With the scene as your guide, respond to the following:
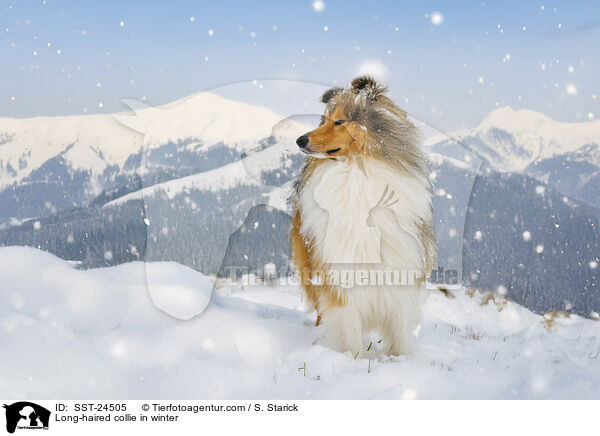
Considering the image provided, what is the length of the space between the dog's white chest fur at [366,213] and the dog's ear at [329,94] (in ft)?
1.50

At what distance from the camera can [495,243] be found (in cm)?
519

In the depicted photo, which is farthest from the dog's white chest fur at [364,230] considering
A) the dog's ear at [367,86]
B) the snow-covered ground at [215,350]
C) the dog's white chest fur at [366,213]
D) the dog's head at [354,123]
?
the dog's ear at [367,86]

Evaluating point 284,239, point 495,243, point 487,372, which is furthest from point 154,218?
point 495,243

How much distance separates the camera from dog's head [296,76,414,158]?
2.71 metres

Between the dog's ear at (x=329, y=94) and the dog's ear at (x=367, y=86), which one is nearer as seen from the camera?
the dog's ear at (x=367, y=86)

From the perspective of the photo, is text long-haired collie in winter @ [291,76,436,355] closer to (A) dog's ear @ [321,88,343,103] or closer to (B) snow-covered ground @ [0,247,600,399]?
(A) dog's ear @ [321,88,343,103]

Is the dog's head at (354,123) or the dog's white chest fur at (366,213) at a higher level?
the dog's head at (354,123)

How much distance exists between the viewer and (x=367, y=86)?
2.86m

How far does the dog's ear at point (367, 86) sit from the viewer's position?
2.86 m

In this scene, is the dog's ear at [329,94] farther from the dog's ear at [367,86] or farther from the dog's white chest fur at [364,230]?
the dog's white chest fur at [364,230]
